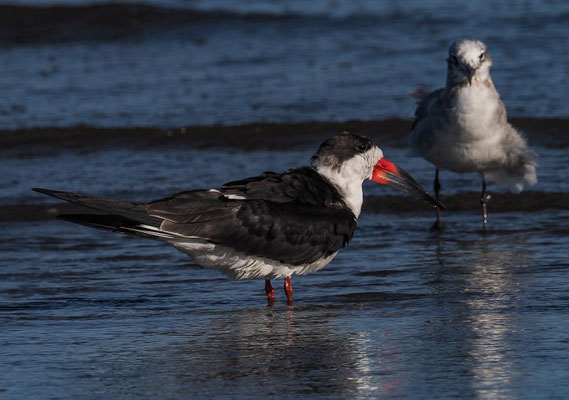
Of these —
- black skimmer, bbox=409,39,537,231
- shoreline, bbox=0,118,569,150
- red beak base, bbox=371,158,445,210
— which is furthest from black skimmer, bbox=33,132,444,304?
shoreline, bbox=0,118,569,150

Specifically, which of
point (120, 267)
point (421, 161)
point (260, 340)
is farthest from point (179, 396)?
point (421, 161)

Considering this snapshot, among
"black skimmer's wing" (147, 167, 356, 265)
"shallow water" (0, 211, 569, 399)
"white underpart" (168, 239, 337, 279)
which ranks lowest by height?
"shallow water" (0, 211, 569, 399)

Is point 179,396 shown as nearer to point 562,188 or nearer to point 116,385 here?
point 116,385

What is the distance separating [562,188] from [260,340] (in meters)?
4.61

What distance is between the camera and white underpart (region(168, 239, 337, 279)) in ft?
18.8

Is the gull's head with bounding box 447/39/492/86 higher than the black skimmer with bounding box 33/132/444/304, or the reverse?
the gull's head with bounding box 447/39/492/86

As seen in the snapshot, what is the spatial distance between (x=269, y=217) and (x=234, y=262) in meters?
0.31

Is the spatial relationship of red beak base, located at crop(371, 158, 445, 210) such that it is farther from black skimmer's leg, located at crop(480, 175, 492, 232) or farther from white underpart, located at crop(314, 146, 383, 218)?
black skimmer's leg, located at crop(480, 175, 492, 232)

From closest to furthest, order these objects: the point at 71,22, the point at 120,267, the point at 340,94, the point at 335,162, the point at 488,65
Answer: the point at 335,162 → the point at 120,267 → the point at 488,65 → the point at 340,94 → the point at 71,22

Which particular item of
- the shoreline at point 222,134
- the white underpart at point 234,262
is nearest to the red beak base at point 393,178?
the white underpart at point 234,262

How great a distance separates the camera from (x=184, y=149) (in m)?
11.5

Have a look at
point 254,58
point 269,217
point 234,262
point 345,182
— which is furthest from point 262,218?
point 254,58

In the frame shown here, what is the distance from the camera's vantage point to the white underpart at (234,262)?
18.8 feet

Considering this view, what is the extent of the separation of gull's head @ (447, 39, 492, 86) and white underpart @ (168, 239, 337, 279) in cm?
283
